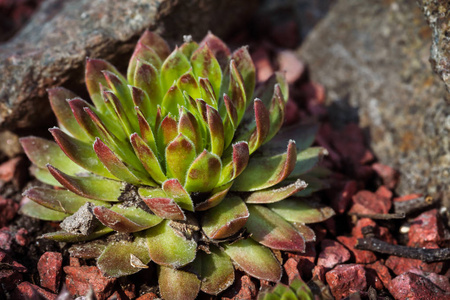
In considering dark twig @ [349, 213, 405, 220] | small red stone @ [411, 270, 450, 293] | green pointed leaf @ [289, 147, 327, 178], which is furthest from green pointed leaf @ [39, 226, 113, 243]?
small red stone @ [411, 270, 450, 293]

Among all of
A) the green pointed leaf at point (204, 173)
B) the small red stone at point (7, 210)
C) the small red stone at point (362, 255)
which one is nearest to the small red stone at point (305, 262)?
the small red stone at point (362, 255)

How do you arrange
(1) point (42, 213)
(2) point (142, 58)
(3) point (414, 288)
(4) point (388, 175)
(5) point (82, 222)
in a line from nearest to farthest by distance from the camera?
(5) point (82, 222) < (3) point (414, 288) < (1) point (42, 213) < (2) point (142, 58) < (4) point (388, 175)

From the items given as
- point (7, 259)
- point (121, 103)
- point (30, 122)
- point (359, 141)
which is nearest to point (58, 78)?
point (30, 122)

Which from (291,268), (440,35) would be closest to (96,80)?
(291,268)

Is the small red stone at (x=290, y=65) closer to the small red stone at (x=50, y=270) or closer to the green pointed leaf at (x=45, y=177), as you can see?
the green pointed leaf at (x=45, y=177)

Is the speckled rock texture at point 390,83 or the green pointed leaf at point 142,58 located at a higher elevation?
the green pointed leaf at point 142,58

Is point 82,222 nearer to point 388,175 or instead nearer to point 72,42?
point 72,42
